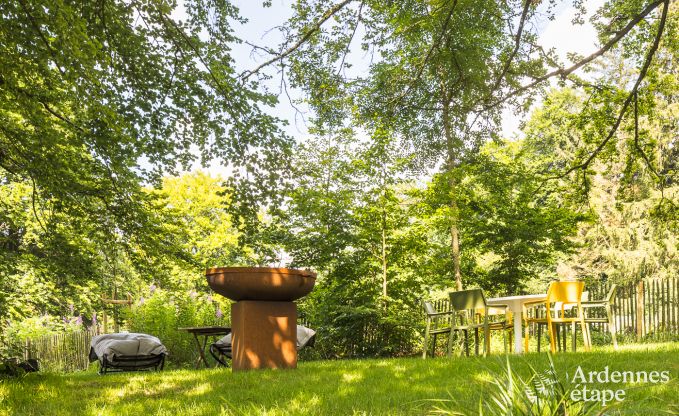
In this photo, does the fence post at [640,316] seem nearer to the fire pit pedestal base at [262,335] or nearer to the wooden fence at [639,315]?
the wooden fence at [639,315]

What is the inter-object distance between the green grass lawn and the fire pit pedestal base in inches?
14.9

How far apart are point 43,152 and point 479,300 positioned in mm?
5552

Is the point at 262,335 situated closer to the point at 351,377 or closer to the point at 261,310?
the point at 261,310

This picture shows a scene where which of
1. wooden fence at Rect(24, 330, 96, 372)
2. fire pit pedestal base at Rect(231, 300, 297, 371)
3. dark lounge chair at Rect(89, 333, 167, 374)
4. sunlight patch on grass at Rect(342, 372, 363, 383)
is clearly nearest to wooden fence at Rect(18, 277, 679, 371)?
wooden fence at Rect(24, 330, 96, 372)

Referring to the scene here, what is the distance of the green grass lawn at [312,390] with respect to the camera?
2.97 m

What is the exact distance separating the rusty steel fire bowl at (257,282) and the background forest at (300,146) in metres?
1.97

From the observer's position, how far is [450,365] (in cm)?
488

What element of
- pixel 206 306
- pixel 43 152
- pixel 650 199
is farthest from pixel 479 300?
pixel 650 199

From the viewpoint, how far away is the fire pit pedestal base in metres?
5.34

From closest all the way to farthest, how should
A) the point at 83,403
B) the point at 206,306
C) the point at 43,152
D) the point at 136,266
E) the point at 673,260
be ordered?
the point at 83,403, the point at 43,152, the point at 136,266, the point at 206,306, the point at 673,260

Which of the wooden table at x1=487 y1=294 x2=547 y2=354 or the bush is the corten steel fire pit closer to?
the wooden table at x1=487 y1=294 x2=547 y2=354

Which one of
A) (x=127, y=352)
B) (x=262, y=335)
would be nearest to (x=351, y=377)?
(x=262, y=335)

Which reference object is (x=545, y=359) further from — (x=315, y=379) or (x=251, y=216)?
(x=251, y=216)

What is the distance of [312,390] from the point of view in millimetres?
3686
